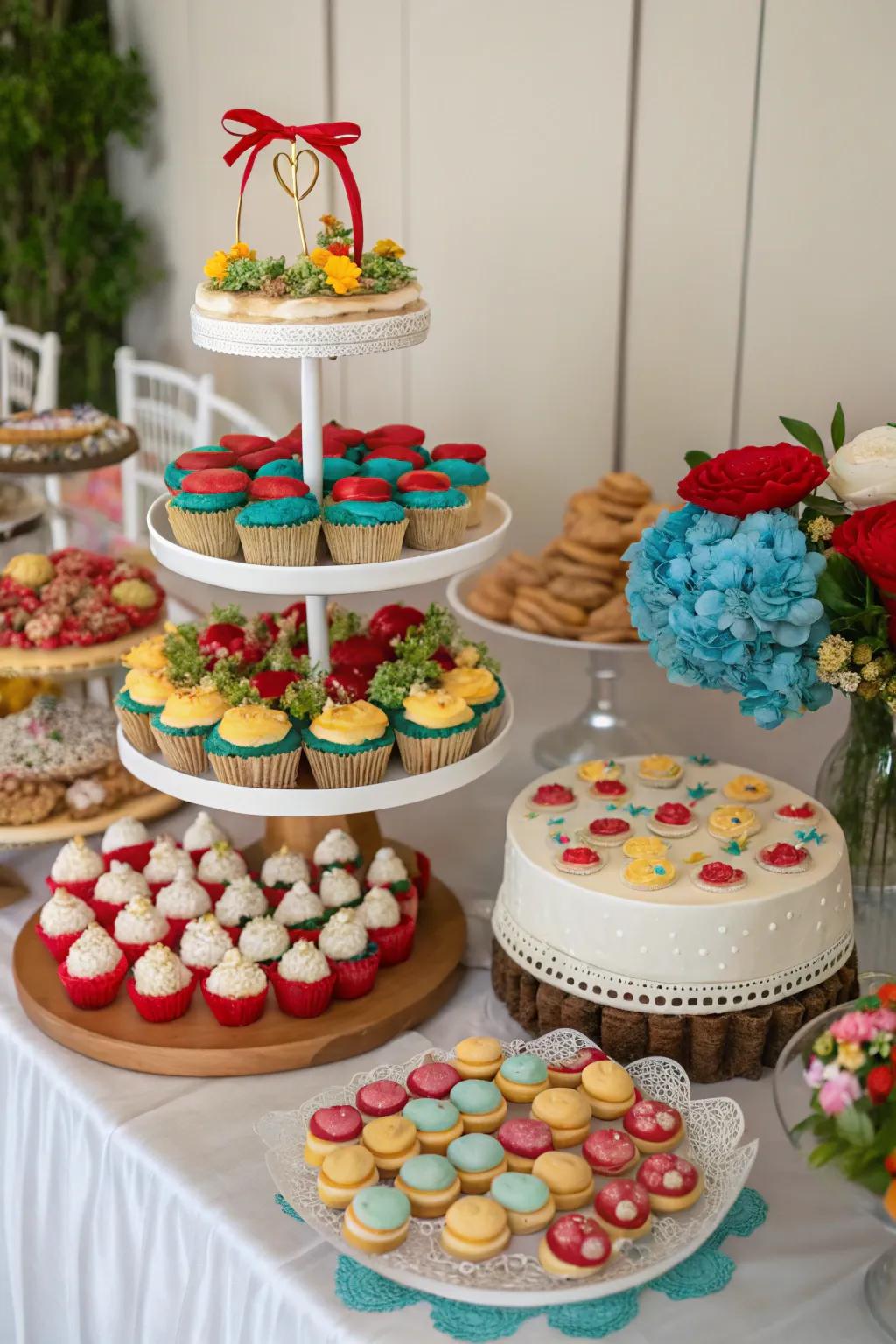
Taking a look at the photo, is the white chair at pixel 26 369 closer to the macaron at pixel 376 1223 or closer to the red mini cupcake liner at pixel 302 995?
the red mini cupcake liner at pixel 302 995

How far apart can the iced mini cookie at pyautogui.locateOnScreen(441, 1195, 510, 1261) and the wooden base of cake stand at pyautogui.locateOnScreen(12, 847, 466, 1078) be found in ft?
1.15

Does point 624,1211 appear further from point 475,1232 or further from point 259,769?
point 259,769

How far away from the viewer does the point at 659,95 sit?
231cm

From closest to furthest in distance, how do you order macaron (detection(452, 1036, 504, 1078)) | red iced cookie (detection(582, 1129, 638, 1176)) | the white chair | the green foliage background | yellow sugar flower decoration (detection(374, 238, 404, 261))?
1. red iced cookie (detection(582, 1129, 638, 1176))
2. macaron (detection(452, 1036, 504, 1078))
3. yellow sugar flower decoration (detection(374, 238, 404, 261))
4. the white chair
5. the green foliage background

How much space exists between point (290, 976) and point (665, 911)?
40 centimetres

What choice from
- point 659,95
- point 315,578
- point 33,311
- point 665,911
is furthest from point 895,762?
point 33,311

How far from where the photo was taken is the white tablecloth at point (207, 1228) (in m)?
1.11

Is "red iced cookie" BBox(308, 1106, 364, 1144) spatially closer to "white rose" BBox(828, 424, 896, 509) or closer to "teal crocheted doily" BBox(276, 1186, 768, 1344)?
"teal crocheted doily" BBox(276, 1186, 768, 1344)

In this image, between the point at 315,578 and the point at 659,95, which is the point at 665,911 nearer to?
the point at 315,578

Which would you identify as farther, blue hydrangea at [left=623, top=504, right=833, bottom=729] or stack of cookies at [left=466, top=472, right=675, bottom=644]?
stack of cookies at [left=466, top=472, right=675, bottom=644]

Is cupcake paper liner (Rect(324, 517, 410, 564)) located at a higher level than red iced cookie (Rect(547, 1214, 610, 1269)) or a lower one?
higher

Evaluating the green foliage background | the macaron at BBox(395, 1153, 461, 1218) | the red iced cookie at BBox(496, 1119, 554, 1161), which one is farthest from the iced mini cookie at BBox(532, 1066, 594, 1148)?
the green foliage background

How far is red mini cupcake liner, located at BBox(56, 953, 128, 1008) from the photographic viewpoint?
145 cm

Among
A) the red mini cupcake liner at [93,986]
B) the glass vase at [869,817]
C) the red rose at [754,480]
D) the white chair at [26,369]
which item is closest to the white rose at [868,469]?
the red rose at [754,480]
